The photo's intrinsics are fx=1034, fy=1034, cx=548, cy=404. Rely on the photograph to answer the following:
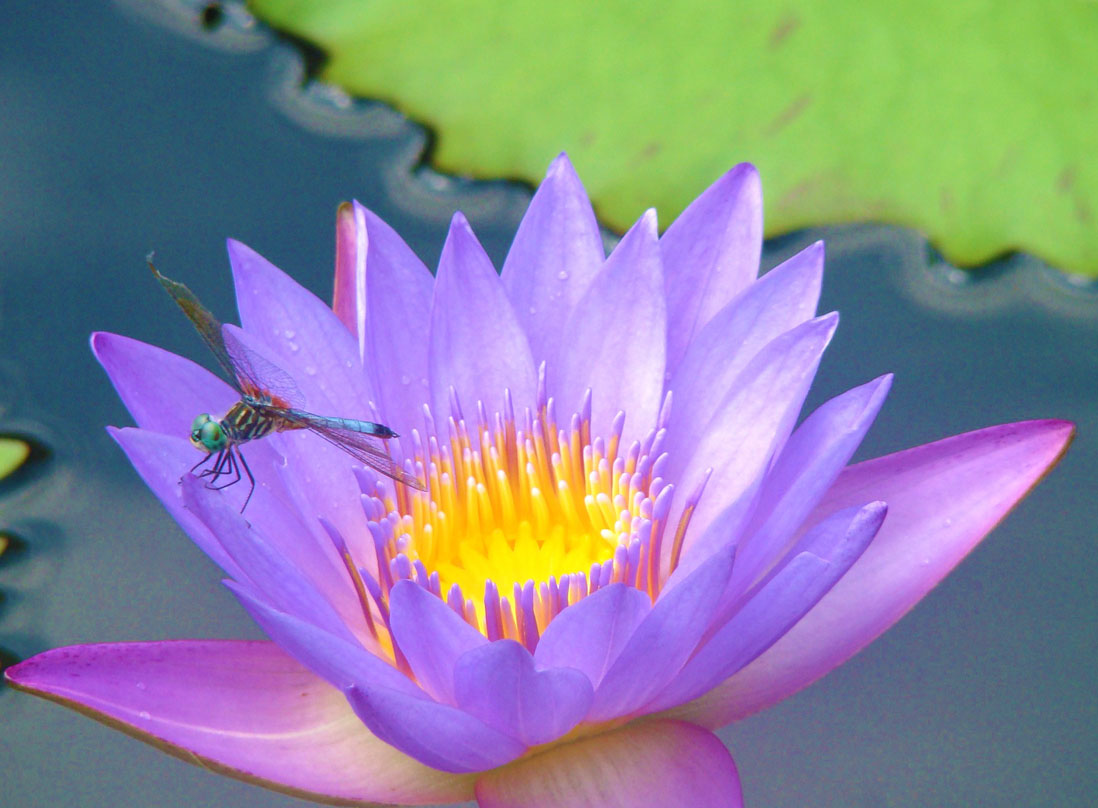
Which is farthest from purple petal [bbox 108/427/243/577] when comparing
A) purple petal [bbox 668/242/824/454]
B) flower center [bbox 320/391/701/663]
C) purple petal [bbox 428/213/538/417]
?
purple petal [bbox 668/242/824/454]

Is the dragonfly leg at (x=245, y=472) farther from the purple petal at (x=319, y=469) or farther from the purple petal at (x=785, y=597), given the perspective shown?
the purple petal at (x=785, y=597)

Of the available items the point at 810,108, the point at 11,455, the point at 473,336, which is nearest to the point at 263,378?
the point at 473,336

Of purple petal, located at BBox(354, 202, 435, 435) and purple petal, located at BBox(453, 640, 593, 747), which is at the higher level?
purple petal, located at BBox(354, 202, 435, 435)

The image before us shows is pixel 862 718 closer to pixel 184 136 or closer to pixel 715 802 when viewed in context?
pixel 715 802

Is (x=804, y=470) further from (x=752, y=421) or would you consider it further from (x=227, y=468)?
(x=227, y=468)

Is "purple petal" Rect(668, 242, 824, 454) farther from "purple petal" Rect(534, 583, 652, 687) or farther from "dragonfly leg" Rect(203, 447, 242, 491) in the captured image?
"dragonfly leg" Rect(203, 447, 242, 491)

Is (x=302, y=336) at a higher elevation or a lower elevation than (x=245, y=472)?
higher
